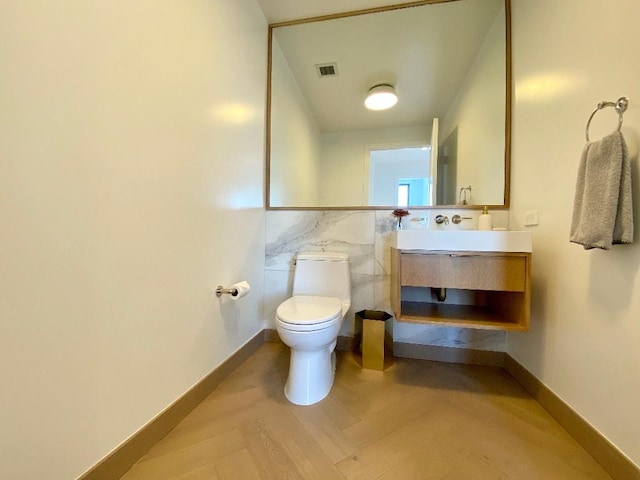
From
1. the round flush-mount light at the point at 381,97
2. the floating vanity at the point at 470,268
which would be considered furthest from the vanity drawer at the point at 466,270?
the round flush-mount light at the point at 381,97

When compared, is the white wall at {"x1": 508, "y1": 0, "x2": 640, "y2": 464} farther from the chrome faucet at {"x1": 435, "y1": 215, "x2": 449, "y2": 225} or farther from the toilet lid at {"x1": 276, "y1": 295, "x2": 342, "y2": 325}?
the toilet lid at {"x1": 276, "y1": 295, "x2": 342, "y2": 325}

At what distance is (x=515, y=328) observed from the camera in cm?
132

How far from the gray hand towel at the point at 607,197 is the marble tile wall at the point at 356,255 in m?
0.77

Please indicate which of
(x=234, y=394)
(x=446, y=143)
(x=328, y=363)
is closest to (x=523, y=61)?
(x=446, y=143)

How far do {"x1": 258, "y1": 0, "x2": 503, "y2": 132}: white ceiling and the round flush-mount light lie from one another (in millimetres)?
34

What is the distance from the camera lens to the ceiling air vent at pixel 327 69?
2074mm

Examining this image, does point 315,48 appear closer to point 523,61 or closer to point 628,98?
point 523,61

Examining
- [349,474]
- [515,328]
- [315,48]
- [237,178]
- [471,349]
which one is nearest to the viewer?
[349,474]

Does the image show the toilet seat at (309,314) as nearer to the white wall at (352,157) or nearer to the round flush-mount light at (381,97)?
the white wall at (352,157)

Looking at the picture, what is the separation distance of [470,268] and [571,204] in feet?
1.57

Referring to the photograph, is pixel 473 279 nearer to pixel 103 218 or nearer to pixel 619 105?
pixel 619 105

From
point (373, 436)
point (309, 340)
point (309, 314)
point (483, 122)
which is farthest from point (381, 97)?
point (373, 436)

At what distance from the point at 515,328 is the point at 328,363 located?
0.94 metres

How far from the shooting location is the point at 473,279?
137 centimetres
